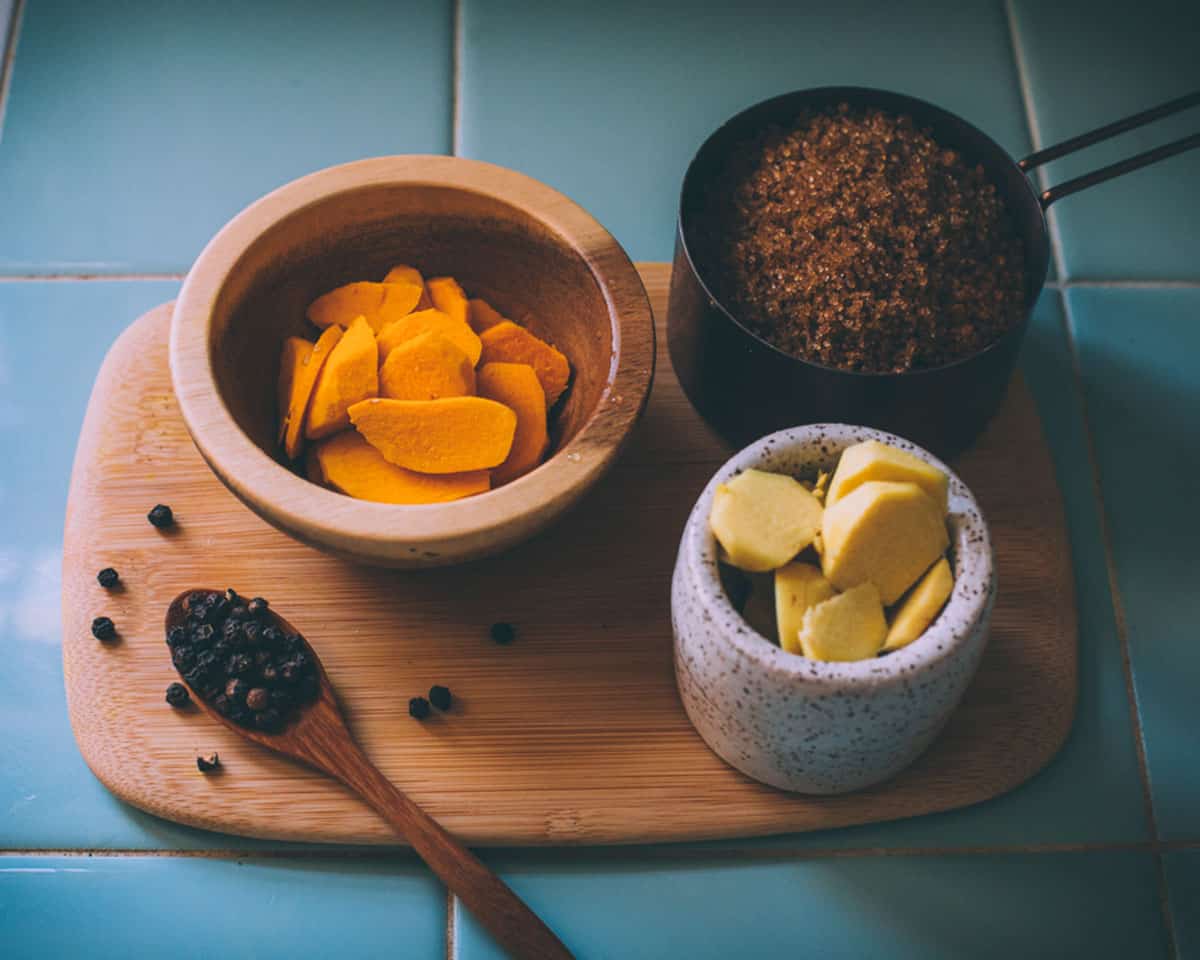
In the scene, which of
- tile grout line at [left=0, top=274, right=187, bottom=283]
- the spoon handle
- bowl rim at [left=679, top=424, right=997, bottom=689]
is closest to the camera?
bowl rim at [left=679, top=424, right=997, bottom=689]

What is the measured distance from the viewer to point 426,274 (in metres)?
1.03

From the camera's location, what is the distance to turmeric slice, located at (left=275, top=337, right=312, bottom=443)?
95cm

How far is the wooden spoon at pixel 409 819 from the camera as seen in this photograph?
0.86m

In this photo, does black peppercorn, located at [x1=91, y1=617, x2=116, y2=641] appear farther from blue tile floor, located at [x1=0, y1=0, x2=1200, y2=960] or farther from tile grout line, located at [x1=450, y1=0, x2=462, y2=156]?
tile grout line, located at [x1=450, y1=0, x2=462, y2=156]

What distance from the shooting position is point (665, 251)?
3.92 feet

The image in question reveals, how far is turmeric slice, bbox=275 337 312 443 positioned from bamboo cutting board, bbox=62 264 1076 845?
0.29 ft

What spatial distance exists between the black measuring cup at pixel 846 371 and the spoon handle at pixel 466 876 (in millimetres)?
405

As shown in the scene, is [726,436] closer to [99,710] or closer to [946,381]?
[946,381]

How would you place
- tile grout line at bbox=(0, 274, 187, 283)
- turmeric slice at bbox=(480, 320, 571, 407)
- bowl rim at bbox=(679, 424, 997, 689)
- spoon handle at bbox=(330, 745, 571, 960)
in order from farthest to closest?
tile grout line at bbox=(0, 274, 187, 283)
turmeric slice at bbox=(480, 320, 571, 407)
spoon handle at bbox=(330, 745, 571, 960)
bowl rim at bbox=(679, 424, 997, 689)

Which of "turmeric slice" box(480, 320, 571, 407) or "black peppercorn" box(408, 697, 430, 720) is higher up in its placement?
"turmeric slice" box(480, 320, 571, 407)

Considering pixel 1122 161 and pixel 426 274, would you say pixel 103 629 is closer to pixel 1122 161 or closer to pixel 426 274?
pixel 426 274

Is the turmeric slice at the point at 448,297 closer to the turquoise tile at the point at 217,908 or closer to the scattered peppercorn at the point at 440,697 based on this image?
the scattered peppercorn at the point at 440,697

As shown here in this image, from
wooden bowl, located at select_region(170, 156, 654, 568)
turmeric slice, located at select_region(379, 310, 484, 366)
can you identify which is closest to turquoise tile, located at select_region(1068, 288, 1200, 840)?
wooden bowl, located at select_region(170, 156, 654, 568)

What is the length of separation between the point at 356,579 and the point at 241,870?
240mm
